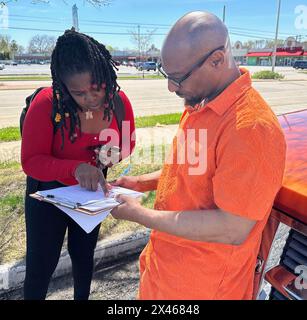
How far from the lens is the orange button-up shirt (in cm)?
107

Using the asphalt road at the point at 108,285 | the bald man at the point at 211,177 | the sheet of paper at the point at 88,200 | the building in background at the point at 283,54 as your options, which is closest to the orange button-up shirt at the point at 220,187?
the bald man at the point at 211,177

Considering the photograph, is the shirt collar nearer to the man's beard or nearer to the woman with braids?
the man's beard

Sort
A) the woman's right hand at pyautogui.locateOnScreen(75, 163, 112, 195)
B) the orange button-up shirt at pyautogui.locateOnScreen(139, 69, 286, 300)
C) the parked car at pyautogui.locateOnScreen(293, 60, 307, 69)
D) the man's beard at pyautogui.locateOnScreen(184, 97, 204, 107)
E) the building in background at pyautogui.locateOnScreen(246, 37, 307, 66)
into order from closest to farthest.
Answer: the orange button-up shirt at pyautogui.locateOnScreen(139, 69, 286, 300) < the man's beard at pyautogui.locateOnScreen(184, 97, 204, 107) < the woman's right hand at pyautogui.locateOnScreen(75, 163, 112, 195) < the parked car at pyautogui.locateOnScreen(293, 60, 307, 69) < the building in background at pyautogui.locateOnScreen(246, 37, 307, 66)

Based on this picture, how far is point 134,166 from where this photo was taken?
17.1ft

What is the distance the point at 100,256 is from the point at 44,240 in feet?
3.73

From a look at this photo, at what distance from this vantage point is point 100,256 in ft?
10.2

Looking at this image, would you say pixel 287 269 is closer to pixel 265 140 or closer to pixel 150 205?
pixel 265 140

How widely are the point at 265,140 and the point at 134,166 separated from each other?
419 cm

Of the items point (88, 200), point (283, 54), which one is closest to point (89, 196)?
point (88, 200)

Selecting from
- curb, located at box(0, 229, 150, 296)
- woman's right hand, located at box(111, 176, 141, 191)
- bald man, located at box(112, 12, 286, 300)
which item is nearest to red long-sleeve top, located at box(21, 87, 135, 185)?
woman's right hand, located at box(111, 176, 141, 191)
